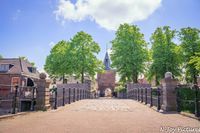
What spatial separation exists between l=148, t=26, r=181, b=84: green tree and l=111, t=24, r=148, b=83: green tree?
1724 mm

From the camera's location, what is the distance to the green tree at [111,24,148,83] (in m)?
33.3

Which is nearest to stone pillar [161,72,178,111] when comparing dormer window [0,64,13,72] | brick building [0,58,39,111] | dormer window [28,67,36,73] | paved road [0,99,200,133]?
paved road [0,99,200,133]

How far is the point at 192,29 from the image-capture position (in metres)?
32.3

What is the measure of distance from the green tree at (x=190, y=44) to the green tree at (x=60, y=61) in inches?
705

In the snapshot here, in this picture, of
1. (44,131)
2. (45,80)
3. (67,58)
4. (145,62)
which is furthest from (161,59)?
(44,131)

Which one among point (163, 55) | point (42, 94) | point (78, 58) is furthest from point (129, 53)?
point (42, 94)

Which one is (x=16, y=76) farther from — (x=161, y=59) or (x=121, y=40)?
(x=161, y=59)

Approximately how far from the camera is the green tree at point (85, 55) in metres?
35.2

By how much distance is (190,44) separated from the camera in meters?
31.2

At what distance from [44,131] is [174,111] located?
21.2 ft

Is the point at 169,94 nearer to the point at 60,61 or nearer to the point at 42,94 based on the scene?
the point at 42,94

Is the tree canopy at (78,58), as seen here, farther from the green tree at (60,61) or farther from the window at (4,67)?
the window at (4,67)

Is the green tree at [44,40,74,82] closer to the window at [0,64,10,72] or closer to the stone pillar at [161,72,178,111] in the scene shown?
the window at [0,64,10,72]

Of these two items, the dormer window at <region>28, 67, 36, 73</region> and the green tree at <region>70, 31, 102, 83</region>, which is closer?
the green tree at <region>70, 31, 102, 83</region>
